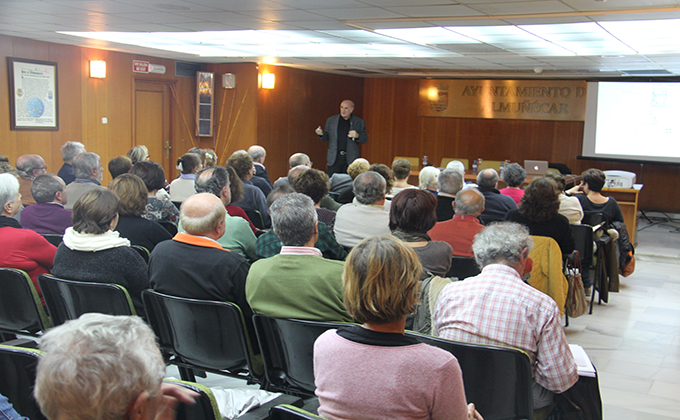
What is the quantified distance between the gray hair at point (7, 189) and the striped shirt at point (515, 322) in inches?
103

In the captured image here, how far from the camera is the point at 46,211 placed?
3.93 meters

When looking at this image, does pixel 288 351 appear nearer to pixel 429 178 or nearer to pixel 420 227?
pixel 420 227

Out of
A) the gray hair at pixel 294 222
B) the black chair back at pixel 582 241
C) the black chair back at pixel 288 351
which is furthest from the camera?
the black chair back at pixel 582 241

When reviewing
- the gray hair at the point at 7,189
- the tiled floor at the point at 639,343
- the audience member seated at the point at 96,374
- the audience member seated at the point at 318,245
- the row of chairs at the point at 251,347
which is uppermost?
the gray hair at the point at 7,189

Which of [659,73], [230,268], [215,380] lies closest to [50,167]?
[215,380]

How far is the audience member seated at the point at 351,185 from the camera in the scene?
241 inches

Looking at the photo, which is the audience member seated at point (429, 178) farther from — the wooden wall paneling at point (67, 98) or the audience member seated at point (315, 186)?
the wooden wall paneling at point (67, 98)

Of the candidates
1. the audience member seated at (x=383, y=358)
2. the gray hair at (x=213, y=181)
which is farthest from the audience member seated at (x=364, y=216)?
the audience member seated at (x=383, y=358)

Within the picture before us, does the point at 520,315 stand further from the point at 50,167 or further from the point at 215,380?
the point at 50,167

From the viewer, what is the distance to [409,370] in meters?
1.51

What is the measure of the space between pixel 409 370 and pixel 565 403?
1161mm

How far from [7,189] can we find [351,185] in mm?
3484

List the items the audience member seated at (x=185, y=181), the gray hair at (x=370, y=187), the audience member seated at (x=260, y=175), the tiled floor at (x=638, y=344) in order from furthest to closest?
the audience member seated at (x=260, y=175) < the audience member seated at (x=185, y=181) < the gray hair at (x=370, y=187) < the tiled floor at (x=638, y=344)

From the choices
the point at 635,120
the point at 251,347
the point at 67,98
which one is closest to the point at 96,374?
the point at 251,347
